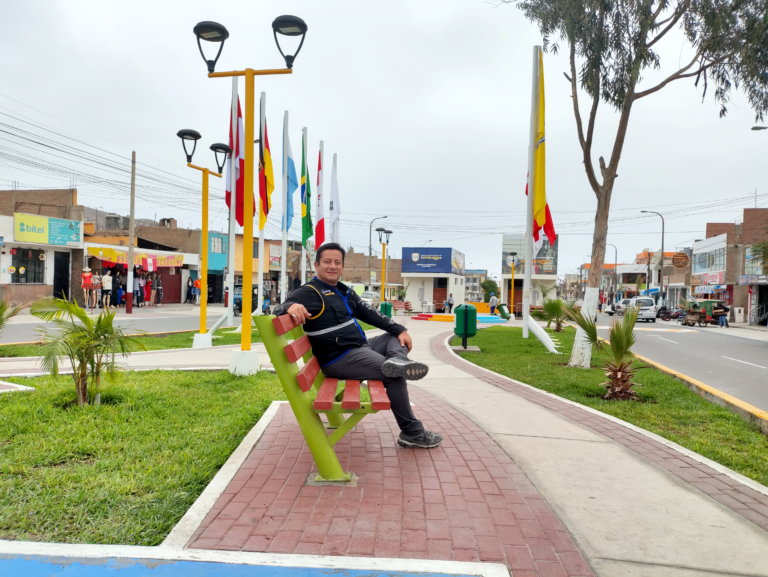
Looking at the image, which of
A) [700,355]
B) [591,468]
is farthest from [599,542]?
[700,355]

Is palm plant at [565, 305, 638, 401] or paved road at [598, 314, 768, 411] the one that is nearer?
palm plant at [565, 305, 638, 401]

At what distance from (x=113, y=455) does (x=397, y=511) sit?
2084 millimetres

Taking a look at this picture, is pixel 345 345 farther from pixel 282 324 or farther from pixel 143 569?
pixel 143 569

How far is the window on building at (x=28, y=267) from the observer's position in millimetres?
23406

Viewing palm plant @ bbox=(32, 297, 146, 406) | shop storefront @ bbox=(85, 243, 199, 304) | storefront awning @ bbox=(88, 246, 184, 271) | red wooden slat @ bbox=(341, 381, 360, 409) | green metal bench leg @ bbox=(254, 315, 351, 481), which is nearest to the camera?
green metal bench leg @ bbox=(254, 315, 351, 481)

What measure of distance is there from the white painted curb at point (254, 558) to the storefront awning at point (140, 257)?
28.5 metres

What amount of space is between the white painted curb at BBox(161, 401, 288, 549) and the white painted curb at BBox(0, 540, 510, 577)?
102mm

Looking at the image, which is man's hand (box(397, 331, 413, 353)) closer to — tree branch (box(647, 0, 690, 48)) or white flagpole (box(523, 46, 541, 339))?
tree branch (box(647, 0, 690, 48))

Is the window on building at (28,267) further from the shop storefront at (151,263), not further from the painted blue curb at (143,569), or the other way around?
the painted blue curb at (143,569)

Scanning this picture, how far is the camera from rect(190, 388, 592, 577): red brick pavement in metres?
2.52

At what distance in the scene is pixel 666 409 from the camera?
20.3 ft

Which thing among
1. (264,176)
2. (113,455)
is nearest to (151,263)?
(264,176)

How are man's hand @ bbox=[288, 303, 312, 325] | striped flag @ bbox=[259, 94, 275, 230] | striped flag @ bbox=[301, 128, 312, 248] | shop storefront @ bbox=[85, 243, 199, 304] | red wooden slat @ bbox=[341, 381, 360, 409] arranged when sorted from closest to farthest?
red wooden slat @ bbox=[341, 381, 360, 409] → man's hand @ bbox=[288, 303, 312, 325] → striped flag @ bbox=[259, 94, 275, 230] → striped flag @ bbox=[301, 128, 312, 248] → shop storefront @ bbox=[85, 243, 199, 304]

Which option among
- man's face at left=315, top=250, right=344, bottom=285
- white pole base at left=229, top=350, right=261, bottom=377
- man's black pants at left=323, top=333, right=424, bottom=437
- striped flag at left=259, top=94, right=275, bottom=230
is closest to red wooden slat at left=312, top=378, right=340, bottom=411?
man's black pants at left=323, top=333, right=424, bottom=437
